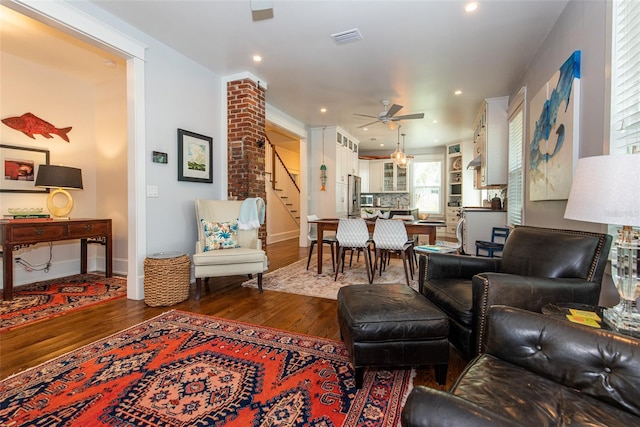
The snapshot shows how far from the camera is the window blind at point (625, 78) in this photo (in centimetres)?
159

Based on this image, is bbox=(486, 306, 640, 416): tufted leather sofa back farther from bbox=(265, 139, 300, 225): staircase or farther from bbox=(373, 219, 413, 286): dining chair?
bbox=(265, 139, 300, 225): staircase

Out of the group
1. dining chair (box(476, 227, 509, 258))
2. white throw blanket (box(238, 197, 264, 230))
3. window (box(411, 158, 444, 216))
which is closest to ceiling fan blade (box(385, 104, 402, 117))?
dining chair (box(476, 227, 509, 258))

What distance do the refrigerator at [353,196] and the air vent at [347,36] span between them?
4.45 metres

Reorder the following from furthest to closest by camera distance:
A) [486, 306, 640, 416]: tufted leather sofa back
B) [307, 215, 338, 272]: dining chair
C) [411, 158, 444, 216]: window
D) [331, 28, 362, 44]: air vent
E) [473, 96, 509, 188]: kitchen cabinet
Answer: [411, 158, 444, 216]: window, [473, 96, 509, 188]: kitchen cabinet, [307, 215, 338, 272]: dining chair, [331, 28, 362, 44]: air vent, [486, 306, 640, 416]: tufted leather sofa back

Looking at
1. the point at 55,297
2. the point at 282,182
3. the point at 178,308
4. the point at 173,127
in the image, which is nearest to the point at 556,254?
the point at 178,308

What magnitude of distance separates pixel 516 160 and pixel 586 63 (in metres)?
2.17

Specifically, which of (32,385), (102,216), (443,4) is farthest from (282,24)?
(102,216)

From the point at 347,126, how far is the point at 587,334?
20.1ft

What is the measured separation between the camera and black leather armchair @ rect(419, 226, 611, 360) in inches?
60.9

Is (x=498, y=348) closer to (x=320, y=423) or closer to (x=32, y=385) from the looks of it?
(x=320, y=423)

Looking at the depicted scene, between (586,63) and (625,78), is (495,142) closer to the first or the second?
(586,63)

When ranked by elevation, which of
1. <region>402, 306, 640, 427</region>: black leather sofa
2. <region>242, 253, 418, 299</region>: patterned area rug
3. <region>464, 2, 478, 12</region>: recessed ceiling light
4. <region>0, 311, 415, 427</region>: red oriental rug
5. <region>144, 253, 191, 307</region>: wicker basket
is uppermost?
<region>464, 2, 478, 12</region>: recessed ceiling light

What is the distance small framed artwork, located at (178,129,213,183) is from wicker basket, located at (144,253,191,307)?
3.58 feet

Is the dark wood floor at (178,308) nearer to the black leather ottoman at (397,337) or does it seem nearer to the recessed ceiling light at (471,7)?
the black leather ottoman at (397,337)
